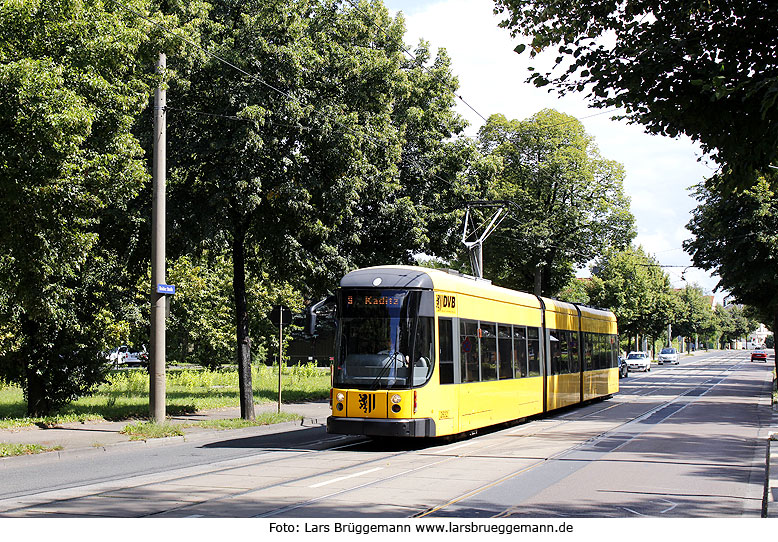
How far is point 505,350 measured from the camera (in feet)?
61.4

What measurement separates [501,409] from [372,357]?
4949 millimetres

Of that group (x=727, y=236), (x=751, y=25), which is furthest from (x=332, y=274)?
(x=727, y=236)

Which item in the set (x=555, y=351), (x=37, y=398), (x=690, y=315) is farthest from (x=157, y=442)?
(x=690, y=315)

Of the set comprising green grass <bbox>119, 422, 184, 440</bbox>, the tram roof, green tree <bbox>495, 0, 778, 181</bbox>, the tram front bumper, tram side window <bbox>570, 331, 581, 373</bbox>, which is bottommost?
green grass <bbox>119, 422, 184, 440</bbox>

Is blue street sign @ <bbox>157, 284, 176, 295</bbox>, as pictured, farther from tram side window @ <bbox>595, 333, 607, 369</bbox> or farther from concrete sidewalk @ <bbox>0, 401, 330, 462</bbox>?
tram side window @ <bbox>595, 333, 607, 369</bbox>

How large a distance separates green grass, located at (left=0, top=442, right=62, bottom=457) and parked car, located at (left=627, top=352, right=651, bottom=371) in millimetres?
59249

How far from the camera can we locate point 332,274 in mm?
24281

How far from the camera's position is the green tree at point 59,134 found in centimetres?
1241

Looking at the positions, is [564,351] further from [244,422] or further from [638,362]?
[638,362]

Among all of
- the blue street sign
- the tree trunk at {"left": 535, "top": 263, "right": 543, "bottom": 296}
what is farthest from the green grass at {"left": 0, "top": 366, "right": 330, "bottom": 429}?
the tree trunk at {"left": 535, "top": 263, "right": 543, "bottom": 296}

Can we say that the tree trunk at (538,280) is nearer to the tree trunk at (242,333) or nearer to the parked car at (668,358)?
the tree trunk at (242,333)

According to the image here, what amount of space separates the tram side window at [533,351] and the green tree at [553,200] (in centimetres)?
2373

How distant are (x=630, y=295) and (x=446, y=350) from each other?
59.0 meters

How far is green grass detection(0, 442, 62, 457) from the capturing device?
13493 millimetres
